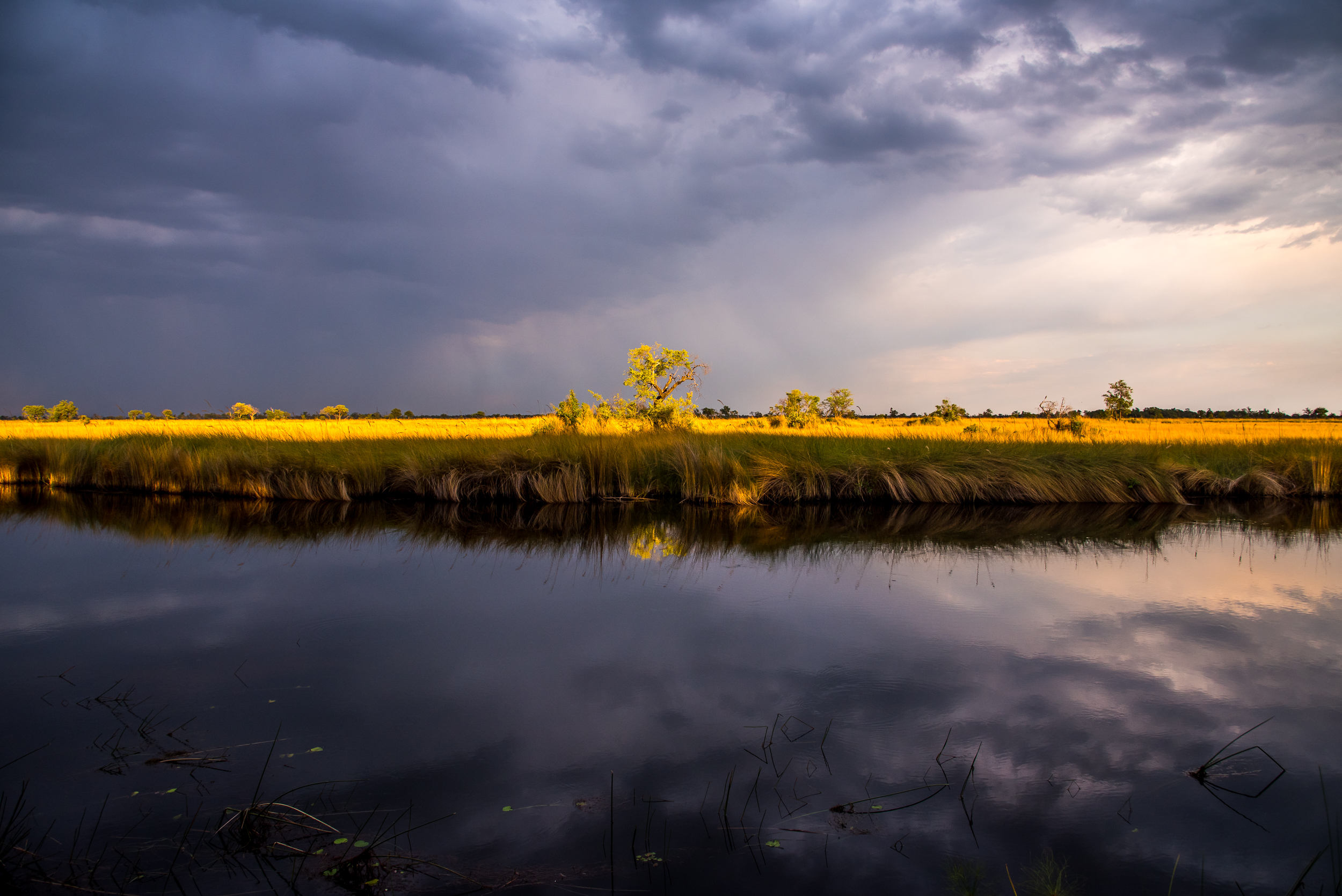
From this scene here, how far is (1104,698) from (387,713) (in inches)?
148

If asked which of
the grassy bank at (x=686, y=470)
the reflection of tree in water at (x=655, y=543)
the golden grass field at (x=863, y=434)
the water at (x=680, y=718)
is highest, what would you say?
the golden grass field at (x=863, y=434)

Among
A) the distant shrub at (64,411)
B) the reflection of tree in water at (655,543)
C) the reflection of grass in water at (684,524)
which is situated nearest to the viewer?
A: the reflection of tree in water at (655,543)

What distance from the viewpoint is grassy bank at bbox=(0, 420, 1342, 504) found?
37.5ft

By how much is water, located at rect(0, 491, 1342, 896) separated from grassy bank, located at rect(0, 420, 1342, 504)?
4692mm

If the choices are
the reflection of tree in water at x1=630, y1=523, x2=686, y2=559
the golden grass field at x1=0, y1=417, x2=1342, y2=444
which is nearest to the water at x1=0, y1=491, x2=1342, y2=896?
the reflection of tree in water at x1=630, y1=523, x2=686, y2=559

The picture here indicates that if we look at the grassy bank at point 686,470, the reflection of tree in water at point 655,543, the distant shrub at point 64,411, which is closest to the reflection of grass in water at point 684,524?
the reflection of tree in water at point 655,543

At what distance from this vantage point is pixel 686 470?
11.6 meters

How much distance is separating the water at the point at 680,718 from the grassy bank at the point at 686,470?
4.69 metres

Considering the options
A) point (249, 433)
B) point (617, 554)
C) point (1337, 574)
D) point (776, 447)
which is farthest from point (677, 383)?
point (1337, 574)

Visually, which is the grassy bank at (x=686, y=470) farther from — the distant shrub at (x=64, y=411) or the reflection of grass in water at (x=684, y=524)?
the distant shrub at (x=64, y=411)

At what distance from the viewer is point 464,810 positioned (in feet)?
7.77

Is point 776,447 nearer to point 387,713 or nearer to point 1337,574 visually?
point 1337,574

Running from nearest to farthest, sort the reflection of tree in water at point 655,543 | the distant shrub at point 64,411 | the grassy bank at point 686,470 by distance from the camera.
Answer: the reflection of tree in water at point 655,543 → the grassy bank at point 686,470 → the distant shrub at point 64,411

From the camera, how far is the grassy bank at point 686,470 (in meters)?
11.4
